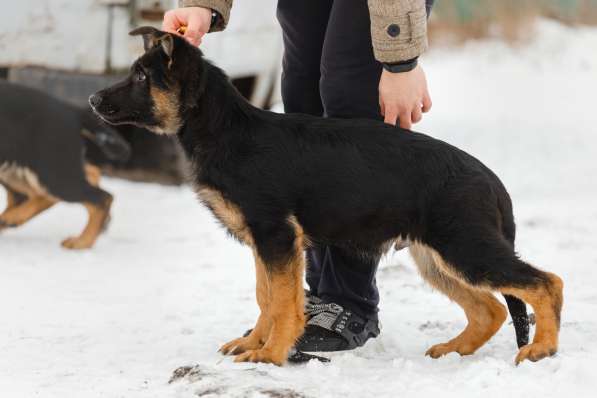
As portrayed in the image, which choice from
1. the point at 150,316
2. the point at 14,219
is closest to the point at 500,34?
the point at 14,219

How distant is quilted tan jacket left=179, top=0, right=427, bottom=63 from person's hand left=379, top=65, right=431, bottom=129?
8 centimetres

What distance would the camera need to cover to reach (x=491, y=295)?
13.4 feet

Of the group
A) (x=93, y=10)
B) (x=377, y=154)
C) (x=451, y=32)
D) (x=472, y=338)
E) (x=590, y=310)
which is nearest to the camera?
(x=377, y=154)

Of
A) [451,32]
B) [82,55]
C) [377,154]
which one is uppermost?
[377,154]

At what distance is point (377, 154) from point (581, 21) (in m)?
12.1

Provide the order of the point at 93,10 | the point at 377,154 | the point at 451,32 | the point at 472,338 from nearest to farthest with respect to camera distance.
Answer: the point at 377,154 < the point at 472,338 < the point at 93,10 < the point at 451,32

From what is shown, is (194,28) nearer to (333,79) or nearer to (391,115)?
(333,79)

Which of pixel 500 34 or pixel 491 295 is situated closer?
pixel 491 295

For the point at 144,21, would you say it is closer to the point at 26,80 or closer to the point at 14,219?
the point at 26,80

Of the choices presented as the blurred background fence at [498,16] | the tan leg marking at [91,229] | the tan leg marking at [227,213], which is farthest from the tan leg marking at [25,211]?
the blurred background fence at [498,16]

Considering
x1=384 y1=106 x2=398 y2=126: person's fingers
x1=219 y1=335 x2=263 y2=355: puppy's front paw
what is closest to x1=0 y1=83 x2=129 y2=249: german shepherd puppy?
x1=219 y1=335 x2=263 y2=355: puppy's front paw

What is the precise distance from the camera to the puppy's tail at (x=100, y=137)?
6.57 meters

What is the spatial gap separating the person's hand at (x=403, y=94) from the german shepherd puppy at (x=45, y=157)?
9.87 feet

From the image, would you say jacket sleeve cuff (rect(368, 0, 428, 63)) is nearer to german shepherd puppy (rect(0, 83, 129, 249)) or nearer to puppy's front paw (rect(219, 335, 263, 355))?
puppy's front paw (rect(219, 335, 263, 355))
